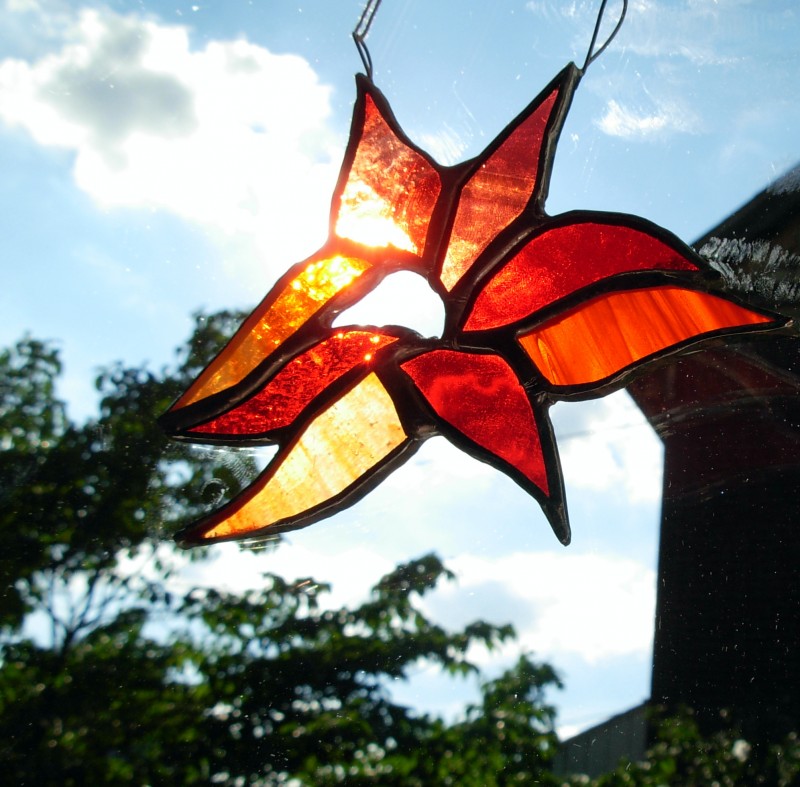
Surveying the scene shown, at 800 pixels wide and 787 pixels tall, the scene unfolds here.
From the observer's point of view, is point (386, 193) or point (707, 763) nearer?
point (707, 763)

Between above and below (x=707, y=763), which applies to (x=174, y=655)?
above

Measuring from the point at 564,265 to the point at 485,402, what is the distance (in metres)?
0.26

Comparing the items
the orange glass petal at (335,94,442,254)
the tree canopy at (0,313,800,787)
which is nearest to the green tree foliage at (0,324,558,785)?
the tree canopy at (0,313,800,787)

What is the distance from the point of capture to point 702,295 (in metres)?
1.42

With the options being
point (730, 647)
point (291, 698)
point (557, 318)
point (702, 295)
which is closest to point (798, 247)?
point (702, 295)

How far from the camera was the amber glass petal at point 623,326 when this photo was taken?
4.63 feet

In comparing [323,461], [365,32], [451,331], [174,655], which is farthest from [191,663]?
[365,32]

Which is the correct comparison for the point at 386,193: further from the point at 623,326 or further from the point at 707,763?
the point at 707,763

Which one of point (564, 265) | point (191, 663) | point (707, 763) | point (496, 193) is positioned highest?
point (496, 193)

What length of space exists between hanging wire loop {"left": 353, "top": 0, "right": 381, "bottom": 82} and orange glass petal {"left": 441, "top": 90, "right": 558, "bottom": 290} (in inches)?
12.0

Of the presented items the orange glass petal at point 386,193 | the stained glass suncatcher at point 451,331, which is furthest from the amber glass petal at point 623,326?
the orange glass petal at point 386,193

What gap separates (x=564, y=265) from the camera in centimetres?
145

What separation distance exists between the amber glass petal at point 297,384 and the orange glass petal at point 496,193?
0.60ft

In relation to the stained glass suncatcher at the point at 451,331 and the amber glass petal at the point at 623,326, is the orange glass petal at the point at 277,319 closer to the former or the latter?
the stained glass suncatcher at the point at 451,331
